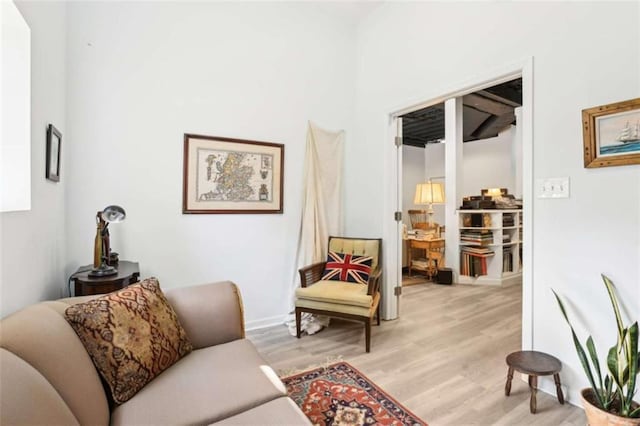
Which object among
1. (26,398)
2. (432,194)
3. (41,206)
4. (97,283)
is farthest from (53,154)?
(432,194)

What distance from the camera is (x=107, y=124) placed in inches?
96.7

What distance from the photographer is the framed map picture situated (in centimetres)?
279

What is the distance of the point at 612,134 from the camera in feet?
5.69

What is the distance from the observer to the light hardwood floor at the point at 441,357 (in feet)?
6.04

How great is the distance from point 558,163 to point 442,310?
88.8 inches

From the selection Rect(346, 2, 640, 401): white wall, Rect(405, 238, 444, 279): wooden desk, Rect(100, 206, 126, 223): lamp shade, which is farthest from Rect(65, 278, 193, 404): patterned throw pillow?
Rect(405, 238, 444, 279): wooden desk

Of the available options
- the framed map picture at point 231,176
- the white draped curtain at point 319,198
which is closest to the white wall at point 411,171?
the white draped curtain at point 319,198

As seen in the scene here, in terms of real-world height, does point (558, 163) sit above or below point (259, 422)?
above

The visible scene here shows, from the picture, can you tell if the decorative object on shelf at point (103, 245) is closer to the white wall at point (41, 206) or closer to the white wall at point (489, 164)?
the white wall at point (41, 206)

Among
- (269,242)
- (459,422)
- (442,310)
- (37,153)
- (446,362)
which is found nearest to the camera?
(37,153)

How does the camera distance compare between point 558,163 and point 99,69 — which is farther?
point 99,69

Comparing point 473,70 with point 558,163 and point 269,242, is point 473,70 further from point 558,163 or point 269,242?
point 269,242

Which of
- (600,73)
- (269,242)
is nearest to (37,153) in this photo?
(269,242)

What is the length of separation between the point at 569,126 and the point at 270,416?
7.49 feet
